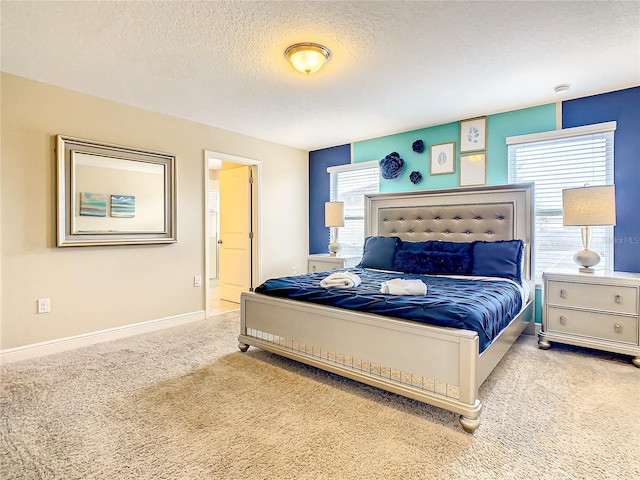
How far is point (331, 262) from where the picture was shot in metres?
4.50

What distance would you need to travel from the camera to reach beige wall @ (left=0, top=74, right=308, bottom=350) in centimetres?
283

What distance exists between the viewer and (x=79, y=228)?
10.4ft

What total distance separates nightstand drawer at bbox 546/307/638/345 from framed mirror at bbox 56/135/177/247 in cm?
390

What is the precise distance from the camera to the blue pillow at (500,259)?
3135mm

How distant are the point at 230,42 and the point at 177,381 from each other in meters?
2.39

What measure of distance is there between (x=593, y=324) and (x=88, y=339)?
450 cm

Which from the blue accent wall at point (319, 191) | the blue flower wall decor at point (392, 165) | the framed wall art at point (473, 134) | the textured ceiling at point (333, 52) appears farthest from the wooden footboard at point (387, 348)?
the blue accent wall at point (319, 191)

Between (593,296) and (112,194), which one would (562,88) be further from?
(112,194)

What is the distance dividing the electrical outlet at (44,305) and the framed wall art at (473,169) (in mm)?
4352

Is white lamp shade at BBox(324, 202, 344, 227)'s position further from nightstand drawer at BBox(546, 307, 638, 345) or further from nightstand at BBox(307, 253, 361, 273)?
nightstand drawer at BBox(546, 307, 638, 345)

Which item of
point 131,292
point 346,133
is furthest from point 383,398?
point 346,133

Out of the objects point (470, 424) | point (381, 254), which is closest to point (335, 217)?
point (381, 254)

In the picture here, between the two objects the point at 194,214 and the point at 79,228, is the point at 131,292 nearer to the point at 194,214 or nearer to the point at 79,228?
the point at 79,228

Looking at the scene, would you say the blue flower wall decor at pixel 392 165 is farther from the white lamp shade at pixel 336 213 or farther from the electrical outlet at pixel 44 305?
the electrical outlet at pixel 44 305
